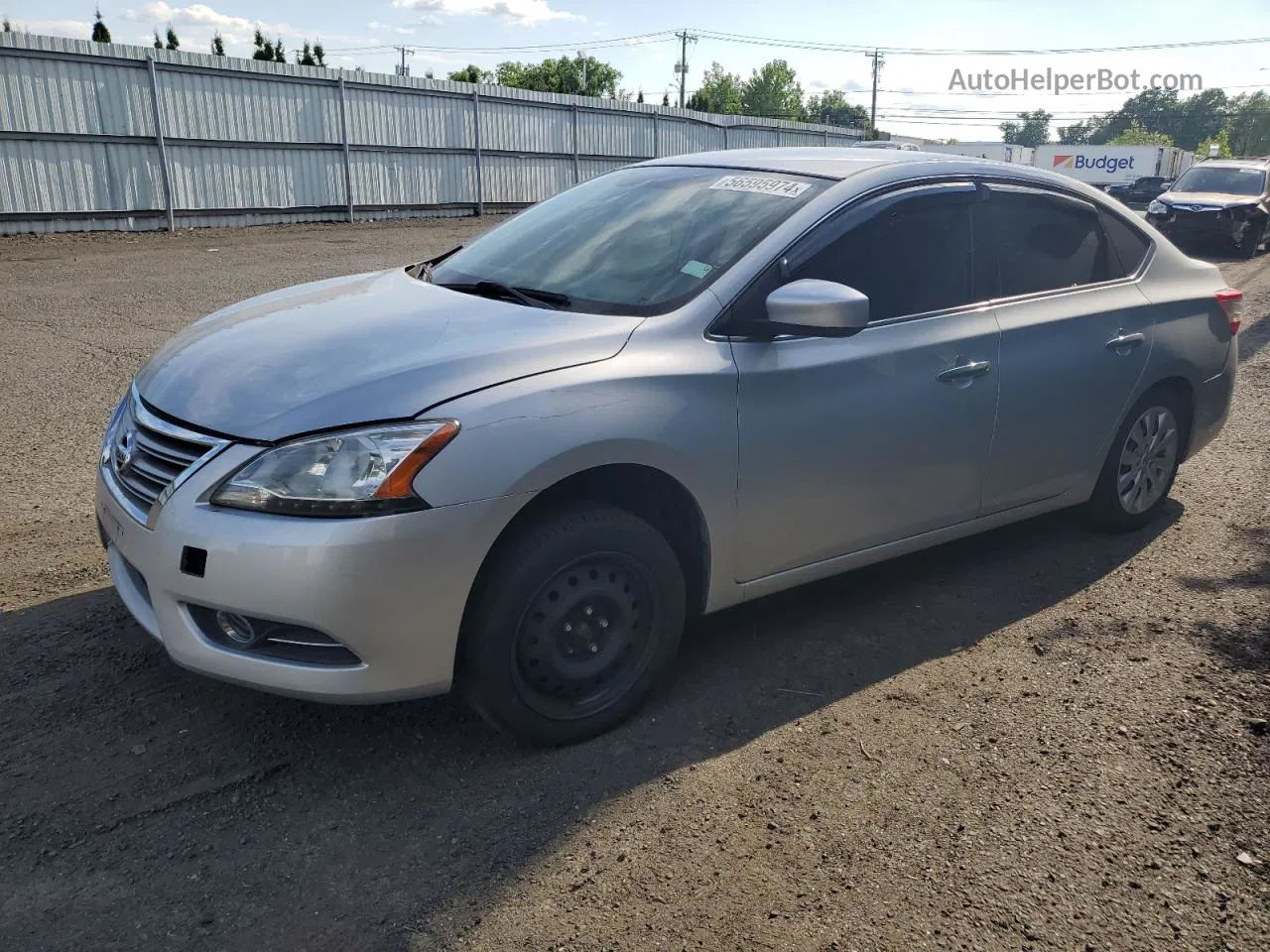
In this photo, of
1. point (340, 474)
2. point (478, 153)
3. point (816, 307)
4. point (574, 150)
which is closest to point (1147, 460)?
point (816, 307)

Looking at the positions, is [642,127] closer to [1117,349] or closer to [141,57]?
[141,57]

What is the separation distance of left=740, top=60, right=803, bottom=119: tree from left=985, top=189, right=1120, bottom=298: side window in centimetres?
11018

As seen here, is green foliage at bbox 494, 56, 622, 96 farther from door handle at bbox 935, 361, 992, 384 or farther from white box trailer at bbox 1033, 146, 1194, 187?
door handle at bbox 935, 361, 992, 384

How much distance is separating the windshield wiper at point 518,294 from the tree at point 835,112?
9517 cm

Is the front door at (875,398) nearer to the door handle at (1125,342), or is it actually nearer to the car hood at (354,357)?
the car hood at (354,357)

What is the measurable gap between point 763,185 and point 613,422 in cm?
136

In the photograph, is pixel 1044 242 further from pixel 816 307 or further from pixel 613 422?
pixel 613 422

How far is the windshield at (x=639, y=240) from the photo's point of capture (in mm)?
3418

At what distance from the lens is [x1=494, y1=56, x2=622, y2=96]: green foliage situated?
89.9 m

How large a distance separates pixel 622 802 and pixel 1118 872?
1.28m

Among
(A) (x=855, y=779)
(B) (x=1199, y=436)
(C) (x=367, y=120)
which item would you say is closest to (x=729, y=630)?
(A) (x=855, y=779)

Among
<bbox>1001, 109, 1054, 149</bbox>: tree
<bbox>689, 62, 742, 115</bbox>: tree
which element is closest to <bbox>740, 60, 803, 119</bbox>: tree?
<bbox>689, 62, 742, 115</bbox>: tree

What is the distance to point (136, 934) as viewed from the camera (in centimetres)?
229

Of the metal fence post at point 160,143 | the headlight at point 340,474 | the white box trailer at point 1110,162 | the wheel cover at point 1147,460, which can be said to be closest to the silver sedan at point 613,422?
the headlight at point 340,474
